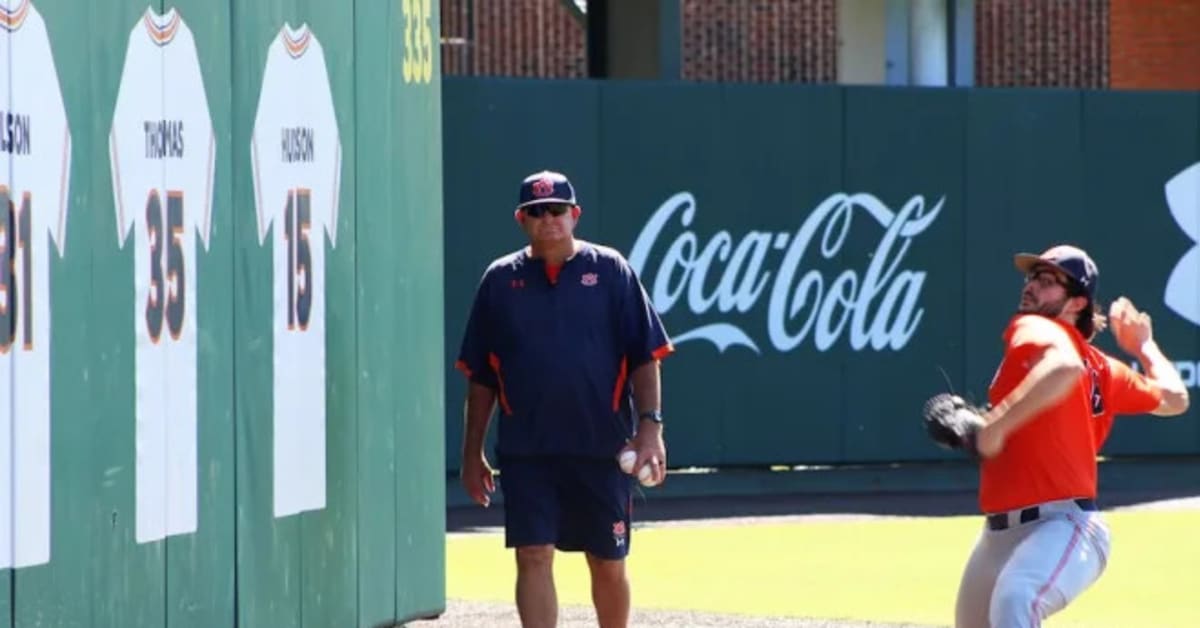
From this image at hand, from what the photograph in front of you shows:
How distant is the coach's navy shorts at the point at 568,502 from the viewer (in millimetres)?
9602

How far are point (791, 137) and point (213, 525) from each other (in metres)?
9.91

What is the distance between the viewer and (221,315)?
29.4ft

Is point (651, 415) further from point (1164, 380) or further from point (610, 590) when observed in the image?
point (1164, 380)

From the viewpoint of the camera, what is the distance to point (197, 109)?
28.7 ft

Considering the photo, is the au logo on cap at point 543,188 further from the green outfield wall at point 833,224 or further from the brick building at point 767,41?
the brick building at point 767,41

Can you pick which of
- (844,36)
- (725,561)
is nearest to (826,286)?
(725,561)

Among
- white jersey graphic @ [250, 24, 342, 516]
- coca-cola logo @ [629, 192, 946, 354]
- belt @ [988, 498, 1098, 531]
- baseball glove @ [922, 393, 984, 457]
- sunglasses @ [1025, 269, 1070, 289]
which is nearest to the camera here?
baseball glove @ [922, 393, 984, 457]

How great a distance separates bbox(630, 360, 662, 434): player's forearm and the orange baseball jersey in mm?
1410

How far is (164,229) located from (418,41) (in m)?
2.92

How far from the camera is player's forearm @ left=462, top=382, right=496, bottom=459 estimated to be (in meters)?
9.80

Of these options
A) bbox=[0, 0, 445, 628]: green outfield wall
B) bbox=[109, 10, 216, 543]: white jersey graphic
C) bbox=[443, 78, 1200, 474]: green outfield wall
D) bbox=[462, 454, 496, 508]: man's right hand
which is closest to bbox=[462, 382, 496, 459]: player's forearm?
bbox=[462, 454, 496, 508]: man's right hand

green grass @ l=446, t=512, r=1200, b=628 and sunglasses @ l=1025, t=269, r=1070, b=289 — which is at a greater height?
sunglasses @ l=1025, t=269, r=1070, b=289

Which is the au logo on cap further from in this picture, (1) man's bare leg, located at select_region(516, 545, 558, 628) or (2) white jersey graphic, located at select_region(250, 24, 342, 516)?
(1) man's bare leg, located at select_region(516, 545, 558, 628)

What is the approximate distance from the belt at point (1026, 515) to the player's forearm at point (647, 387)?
144 cm
